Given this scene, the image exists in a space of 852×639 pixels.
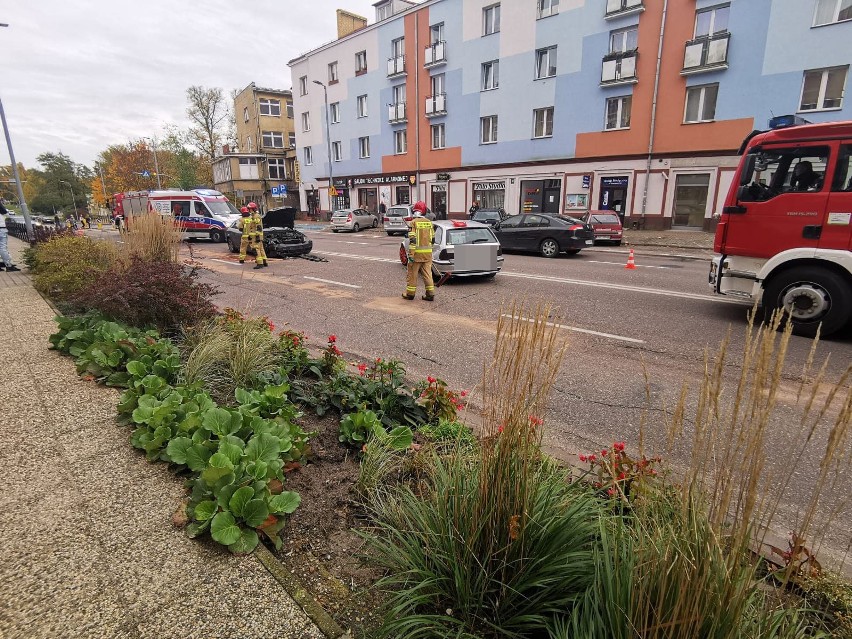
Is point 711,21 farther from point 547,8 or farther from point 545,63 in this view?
point 547,8

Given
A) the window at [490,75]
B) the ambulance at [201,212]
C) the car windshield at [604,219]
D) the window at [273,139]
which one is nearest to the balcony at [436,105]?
the window at [490,75]

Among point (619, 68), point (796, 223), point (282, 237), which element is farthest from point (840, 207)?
point (619, 68)

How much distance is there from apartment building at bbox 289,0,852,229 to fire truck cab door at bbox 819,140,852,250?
58.1ft

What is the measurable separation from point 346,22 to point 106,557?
159ft

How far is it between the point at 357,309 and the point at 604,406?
522 cm

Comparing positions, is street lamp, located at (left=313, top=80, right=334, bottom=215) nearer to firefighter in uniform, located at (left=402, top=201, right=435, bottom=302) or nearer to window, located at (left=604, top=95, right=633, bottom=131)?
window, located at (left=604, top=95, right=633, bottom=131)

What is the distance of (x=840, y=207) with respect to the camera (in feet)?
20.0

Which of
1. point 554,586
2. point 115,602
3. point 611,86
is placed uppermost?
point 611,86

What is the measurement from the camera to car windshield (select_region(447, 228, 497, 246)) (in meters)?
11.1

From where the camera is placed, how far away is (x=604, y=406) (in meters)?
4.54

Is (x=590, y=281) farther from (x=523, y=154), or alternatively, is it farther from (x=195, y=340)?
(x=523, y=154)

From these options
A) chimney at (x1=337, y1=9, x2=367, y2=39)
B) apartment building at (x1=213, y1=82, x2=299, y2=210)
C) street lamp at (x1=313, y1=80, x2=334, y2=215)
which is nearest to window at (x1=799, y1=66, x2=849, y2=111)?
street lamp at (x1=313, y1=80, x2=334, y2=215)

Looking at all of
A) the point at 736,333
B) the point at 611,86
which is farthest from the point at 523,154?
the point at 736,333

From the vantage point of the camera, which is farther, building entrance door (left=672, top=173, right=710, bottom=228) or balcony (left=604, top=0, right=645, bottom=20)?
balcony (left=604, top=0, right=645, bottom=20)
